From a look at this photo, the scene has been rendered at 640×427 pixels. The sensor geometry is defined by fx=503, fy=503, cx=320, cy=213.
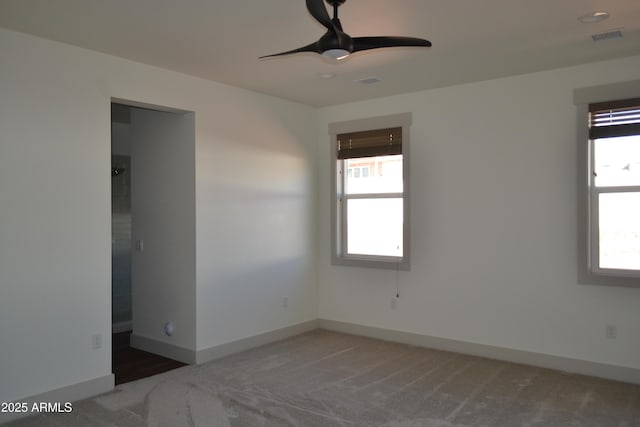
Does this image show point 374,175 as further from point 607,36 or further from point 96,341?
point 96,341

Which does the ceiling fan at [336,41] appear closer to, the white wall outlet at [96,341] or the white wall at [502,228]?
the white wall at [502,228]

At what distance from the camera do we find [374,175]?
18.7 feet

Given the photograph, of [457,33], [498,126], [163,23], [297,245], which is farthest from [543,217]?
[163,23]

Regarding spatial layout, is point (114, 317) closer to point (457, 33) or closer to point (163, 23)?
point (163, 23)

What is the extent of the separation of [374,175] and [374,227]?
1.94 feet

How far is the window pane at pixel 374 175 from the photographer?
18.2ft

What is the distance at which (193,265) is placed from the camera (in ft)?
15.5

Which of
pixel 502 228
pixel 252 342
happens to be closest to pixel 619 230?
pixel 502 228

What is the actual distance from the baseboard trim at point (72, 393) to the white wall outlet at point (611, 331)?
4113 millimetres

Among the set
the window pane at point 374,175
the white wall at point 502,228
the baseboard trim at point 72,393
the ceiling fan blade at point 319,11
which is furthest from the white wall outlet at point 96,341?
the window pane at point 374,175

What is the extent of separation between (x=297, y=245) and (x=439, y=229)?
164cm

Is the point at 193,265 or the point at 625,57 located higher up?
the point at 625,57

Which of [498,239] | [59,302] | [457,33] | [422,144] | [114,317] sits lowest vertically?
[114,317]

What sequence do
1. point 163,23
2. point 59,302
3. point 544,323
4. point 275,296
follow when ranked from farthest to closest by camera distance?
A: point 275,296
point 544,323
point 59,302
point 163,23
